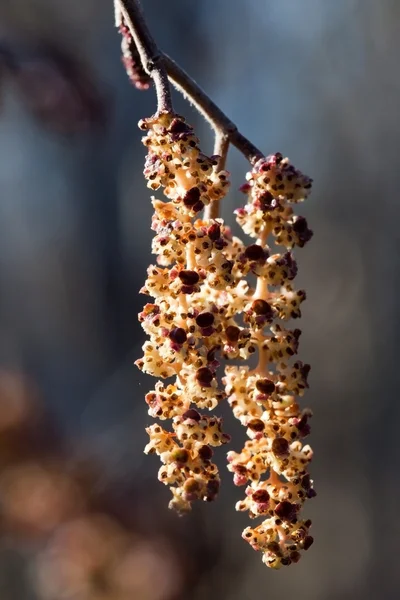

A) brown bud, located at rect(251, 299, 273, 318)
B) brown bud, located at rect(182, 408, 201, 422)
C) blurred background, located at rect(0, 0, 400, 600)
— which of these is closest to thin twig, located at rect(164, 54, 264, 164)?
brown bud, located at rect(251, 299, 273, 318)

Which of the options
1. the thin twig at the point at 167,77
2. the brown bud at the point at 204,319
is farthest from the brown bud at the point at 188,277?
the thin twig at the point at 167,77

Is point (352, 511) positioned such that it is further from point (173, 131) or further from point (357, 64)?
point (173, 131)

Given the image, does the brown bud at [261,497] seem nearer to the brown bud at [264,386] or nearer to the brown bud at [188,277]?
the brown bud at [264,386]

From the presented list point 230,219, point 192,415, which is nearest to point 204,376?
point 192,415

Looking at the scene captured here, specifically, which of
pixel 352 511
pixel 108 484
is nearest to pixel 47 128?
pixel 108 484

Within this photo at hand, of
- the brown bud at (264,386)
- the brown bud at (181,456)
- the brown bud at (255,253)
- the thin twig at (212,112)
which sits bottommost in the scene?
the brown bud at (181,456)

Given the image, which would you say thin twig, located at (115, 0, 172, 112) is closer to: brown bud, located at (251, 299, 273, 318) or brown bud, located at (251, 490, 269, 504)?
brown bud, located at (251, 299, 273, 318)
